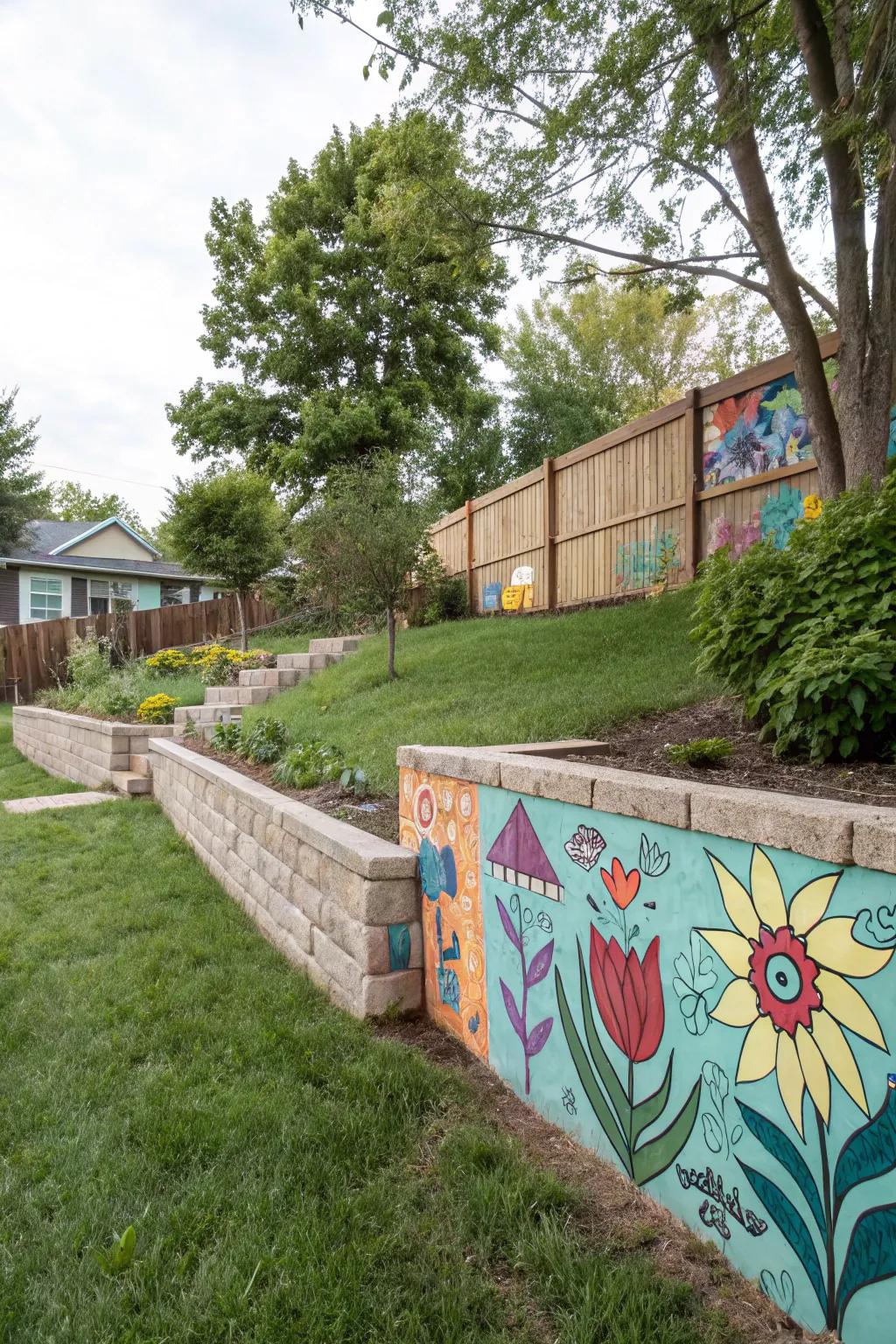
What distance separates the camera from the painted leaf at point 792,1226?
1404 mm

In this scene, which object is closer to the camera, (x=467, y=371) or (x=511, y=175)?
(x=511, y=175)

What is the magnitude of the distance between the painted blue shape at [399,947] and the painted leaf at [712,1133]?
1.51 metres

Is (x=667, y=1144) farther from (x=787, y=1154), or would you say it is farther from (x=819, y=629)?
(x=819, y=629)

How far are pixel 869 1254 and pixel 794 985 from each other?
429 millimetres

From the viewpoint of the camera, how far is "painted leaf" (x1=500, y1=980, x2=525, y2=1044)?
7.94 feet

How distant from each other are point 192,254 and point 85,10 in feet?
47.0

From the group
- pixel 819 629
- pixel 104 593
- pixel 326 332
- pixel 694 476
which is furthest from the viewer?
pixel 104 593

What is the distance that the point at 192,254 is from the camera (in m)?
18.4

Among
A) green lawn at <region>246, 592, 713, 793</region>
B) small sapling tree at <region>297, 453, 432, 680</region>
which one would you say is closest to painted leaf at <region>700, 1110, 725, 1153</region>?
green lawn at <region>246, 592, 713, 793</region>

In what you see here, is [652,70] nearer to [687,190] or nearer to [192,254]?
[687,190]

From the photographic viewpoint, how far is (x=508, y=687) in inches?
218

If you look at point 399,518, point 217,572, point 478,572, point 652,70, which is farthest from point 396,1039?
point 217,572

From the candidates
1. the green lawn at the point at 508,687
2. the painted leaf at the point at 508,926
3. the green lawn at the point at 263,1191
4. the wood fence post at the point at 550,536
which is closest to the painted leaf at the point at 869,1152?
the green lawn at the point at 263,1191

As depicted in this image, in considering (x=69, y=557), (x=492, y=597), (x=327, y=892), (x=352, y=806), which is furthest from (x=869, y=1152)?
(x=69, y=557)
